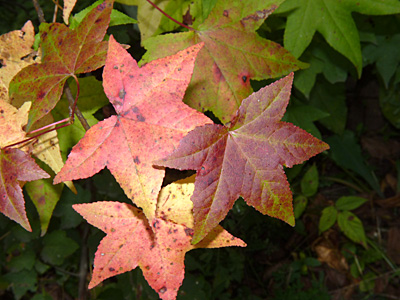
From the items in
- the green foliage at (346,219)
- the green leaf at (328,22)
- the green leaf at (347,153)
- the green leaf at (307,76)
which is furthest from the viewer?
the green leaf at (347,153)

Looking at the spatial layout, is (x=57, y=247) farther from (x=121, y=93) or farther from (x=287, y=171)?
(x=121, y=93)

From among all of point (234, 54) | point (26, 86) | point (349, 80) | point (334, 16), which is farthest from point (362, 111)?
point (26, 86)

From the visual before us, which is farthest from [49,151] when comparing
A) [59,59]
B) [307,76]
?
[307,76]

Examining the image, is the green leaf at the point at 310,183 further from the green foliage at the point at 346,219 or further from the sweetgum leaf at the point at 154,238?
the sweetgum leaf at the point at 154,238

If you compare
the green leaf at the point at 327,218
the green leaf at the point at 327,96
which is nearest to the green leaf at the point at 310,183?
the green leaf at the point at 327,218

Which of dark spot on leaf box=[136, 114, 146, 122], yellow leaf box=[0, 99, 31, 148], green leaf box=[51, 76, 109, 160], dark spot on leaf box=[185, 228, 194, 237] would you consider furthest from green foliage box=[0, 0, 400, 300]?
dark spot on leaf box=[185, 228, 194, 237]

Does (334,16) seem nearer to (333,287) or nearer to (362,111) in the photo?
(362,111)
